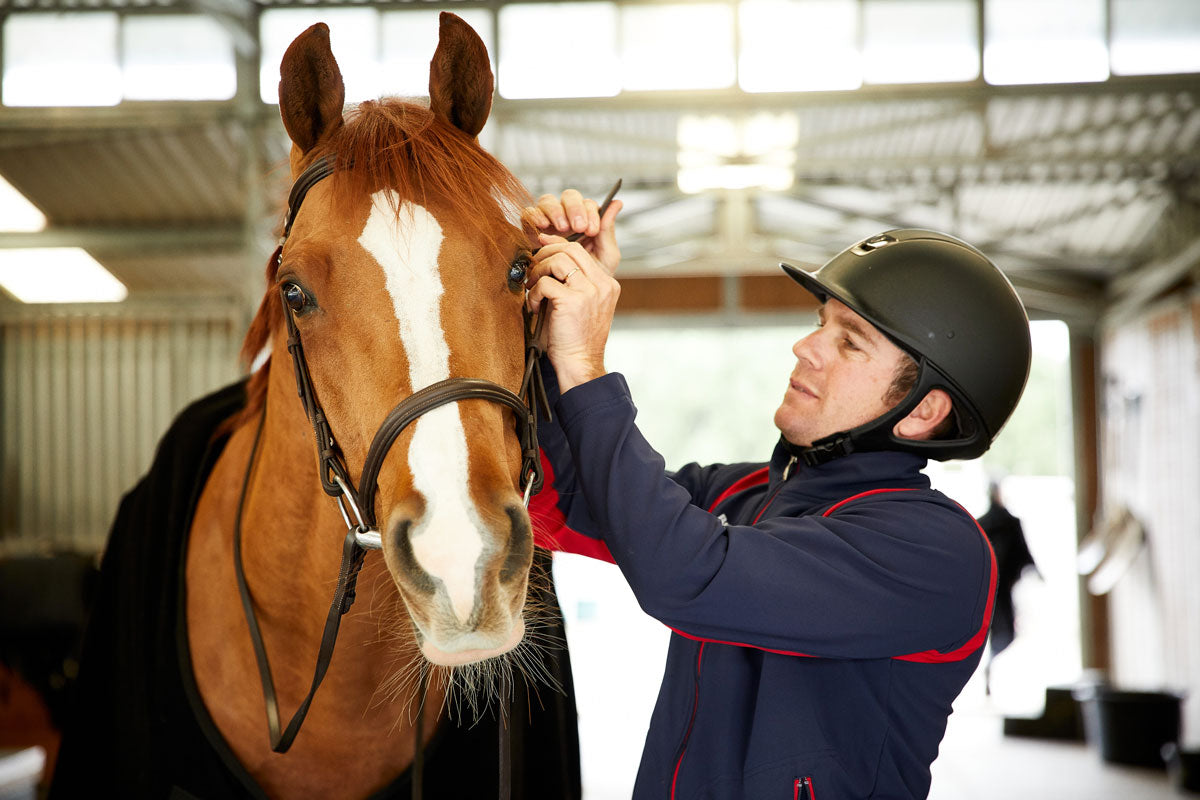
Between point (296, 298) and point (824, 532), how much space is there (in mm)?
725

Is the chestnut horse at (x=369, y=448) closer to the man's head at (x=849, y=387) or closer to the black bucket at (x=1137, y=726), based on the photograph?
the man's head at (x=849, y=387)

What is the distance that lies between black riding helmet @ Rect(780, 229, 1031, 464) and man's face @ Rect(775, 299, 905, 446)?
0.03m

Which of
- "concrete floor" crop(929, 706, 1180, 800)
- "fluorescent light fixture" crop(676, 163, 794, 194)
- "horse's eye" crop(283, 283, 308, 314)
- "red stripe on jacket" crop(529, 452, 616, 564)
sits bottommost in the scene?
"concrete floor" crop(929, 706, 1180, 800)

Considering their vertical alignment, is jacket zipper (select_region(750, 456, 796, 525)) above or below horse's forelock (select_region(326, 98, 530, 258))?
below

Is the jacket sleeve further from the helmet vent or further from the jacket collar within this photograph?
the helmet vent

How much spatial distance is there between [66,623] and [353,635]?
4765 mm

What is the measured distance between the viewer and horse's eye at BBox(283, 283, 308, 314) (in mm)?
1162

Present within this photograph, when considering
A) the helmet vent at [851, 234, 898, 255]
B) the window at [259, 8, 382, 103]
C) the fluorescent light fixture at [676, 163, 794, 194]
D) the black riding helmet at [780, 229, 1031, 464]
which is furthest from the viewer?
the fluorescent light fixture at [676, 163, 794, 194]

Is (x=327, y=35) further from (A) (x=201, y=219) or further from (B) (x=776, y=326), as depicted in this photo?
(B) (x=776, y=326)

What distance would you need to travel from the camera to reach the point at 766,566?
3.86ft

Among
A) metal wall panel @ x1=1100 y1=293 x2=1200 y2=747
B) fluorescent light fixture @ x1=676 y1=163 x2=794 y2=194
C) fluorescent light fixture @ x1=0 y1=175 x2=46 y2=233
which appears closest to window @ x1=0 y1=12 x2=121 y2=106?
fluorescent light fixture @ x1=0 y1=175 x2=46 y2=233

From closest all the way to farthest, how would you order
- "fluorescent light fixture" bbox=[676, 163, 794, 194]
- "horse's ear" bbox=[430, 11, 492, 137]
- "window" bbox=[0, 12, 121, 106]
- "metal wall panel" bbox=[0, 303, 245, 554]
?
"horse's ear" bbox=[430, 11, 492, 137], "window" bbox=[0, 12, 121, 106], "fluorescent light fixture" bbox=[676, 163, 794, 194], "metal wall panel" bbox=[0, 303, 245, 554]

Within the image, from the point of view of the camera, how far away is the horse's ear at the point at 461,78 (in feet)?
4.42

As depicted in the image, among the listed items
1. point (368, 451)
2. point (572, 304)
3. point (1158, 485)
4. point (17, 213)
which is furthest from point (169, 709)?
point (1158, 485)
